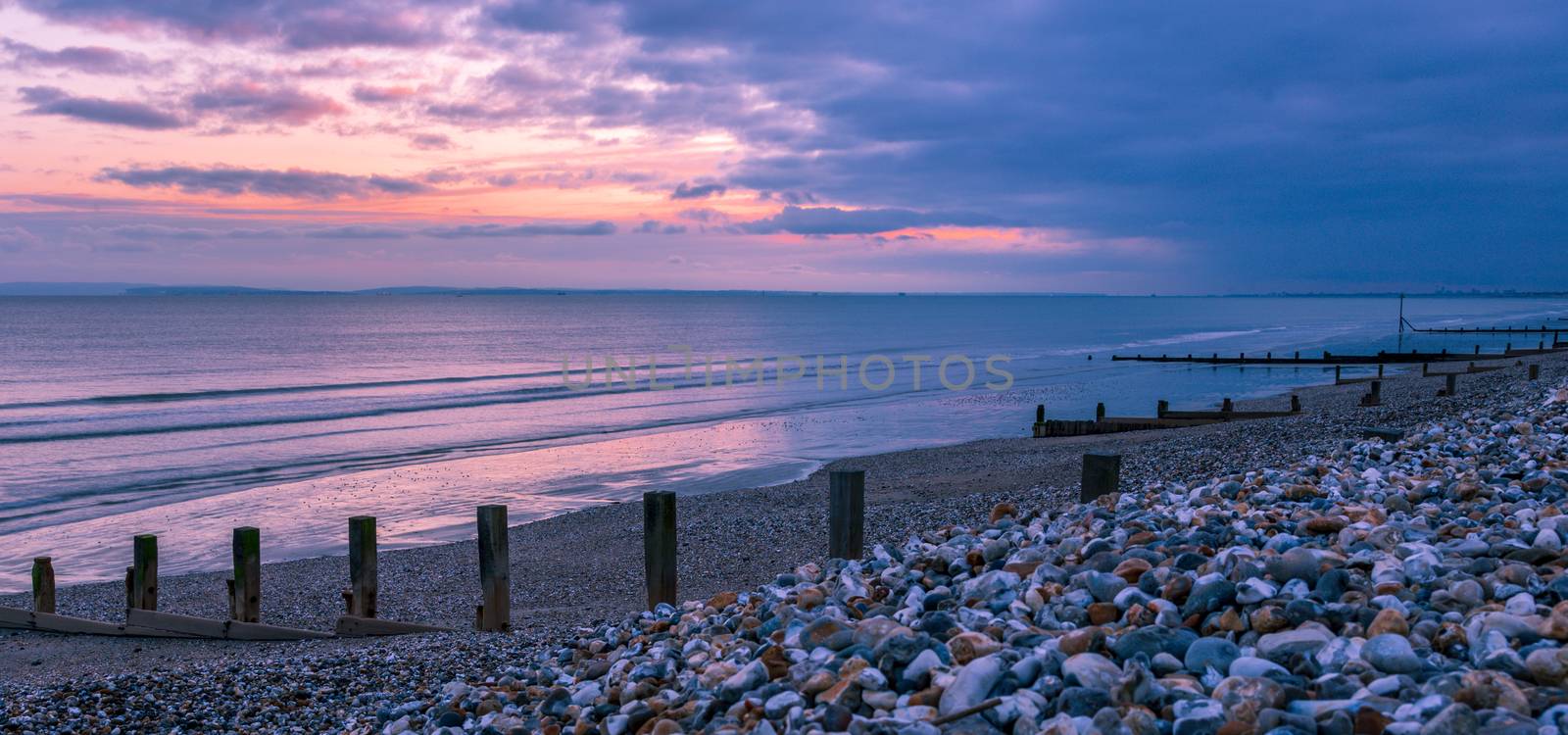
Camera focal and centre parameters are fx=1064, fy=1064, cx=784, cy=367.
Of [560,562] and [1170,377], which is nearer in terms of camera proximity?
[560,562]

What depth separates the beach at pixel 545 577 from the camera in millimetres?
8008

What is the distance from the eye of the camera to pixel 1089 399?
4703 centimetres

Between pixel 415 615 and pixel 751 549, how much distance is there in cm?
475

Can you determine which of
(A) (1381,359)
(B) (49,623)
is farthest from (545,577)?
(A) (1381,359)

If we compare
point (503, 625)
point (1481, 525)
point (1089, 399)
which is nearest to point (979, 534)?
point (1481, 525)

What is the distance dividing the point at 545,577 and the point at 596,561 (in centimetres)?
105

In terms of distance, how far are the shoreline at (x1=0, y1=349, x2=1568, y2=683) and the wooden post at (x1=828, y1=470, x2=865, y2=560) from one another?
8.77 ft

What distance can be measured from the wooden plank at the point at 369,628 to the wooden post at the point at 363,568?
27 cm

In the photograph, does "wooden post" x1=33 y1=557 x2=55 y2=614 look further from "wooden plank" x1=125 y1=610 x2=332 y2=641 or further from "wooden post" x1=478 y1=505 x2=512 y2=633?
"wooden post" x1=478 y1=505 x2=512 y2=633

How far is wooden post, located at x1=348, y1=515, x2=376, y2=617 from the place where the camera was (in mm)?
10758

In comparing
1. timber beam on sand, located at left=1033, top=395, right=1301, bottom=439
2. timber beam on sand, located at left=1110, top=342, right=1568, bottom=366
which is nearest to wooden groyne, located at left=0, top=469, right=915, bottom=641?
timber beam on sand, located at left=1033, top=395, right=1301, bottom=439

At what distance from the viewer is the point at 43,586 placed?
11.5 meters

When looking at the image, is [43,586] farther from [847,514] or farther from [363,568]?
[847,514]

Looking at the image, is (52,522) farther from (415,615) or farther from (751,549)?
(751,549)
